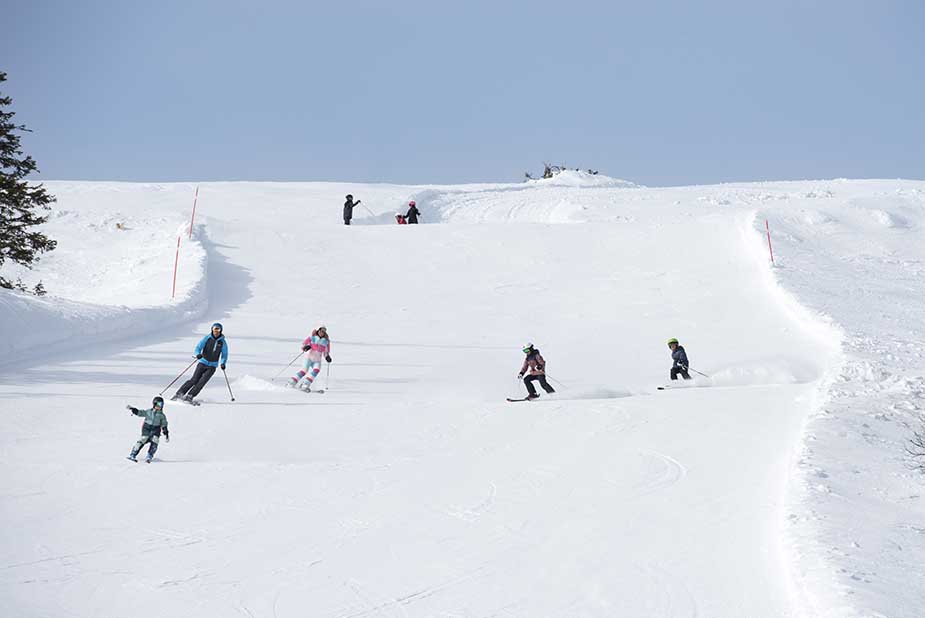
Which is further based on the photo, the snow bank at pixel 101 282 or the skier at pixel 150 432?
the snow bank at pixel 101 282

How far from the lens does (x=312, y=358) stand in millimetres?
15492

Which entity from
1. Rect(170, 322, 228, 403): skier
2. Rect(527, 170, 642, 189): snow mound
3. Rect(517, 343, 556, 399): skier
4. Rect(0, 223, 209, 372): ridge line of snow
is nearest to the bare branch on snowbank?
Rect(517, 343, 556, 399): skier

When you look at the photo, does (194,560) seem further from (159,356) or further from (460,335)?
(460,335)

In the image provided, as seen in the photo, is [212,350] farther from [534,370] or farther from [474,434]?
[534,370]

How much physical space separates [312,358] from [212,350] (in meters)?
2.25

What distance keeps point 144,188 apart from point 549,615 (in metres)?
41.8

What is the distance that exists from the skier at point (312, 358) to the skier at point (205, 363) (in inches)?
Result: 72.0

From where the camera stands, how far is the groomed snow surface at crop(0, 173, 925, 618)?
21.9 feet

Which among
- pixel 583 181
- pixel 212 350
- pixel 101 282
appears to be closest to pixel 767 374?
pixel 212 350

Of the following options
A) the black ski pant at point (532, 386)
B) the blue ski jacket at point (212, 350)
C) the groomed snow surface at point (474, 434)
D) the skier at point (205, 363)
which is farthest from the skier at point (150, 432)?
the black ski pant at point (532, 386)

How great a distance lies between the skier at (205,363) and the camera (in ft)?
43.5

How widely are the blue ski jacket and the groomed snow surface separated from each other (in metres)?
0.74

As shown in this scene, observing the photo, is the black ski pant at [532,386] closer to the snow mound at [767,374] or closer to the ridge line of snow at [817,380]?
the snow mound at [767,374]

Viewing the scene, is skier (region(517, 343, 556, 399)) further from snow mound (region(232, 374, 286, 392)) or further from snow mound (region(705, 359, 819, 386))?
snow mound (region(232, 374, 286, 392))
